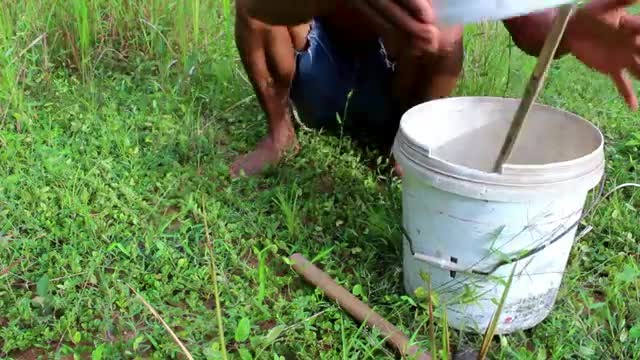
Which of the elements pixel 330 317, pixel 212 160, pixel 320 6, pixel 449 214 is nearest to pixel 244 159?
pixel 212 160

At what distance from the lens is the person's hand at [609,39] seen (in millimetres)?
1453

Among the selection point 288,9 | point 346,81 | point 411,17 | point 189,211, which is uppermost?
point 411,17

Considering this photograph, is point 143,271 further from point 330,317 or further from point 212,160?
point 212,160

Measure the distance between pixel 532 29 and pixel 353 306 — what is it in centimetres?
82

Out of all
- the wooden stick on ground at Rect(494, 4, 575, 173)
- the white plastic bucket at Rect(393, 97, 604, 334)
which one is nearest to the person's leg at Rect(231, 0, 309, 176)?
the white plastic bucket at Rect(393, 97, 604, 334)

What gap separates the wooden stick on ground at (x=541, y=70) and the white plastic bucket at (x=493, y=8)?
11cm

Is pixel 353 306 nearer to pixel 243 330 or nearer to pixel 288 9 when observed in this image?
pixel 243 330

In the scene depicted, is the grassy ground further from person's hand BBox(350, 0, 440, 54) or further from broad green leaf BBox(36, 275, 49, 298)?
person's hand BBox(350, 0, 440, 54)

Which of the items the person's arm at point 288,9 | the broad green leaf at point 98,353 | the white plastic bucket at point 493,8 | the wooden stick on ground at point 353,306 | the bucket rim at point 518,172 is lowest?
the broad green leaf at point 98,353

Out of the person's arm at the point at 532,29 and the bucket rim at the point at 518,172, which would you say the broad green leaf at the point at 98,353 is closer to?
the bucket rim at the point at 518,172

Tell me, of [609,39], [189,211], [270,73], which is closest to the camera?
[609,39]

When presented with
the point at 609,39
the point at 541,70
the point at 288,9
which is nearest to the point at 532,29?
the point at 609,39

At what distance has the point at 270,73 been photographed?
91.7 inches

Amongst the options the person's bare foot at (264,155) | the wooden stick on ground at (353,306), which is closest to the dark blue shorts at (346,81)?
the person's bare foot at (264,155)
